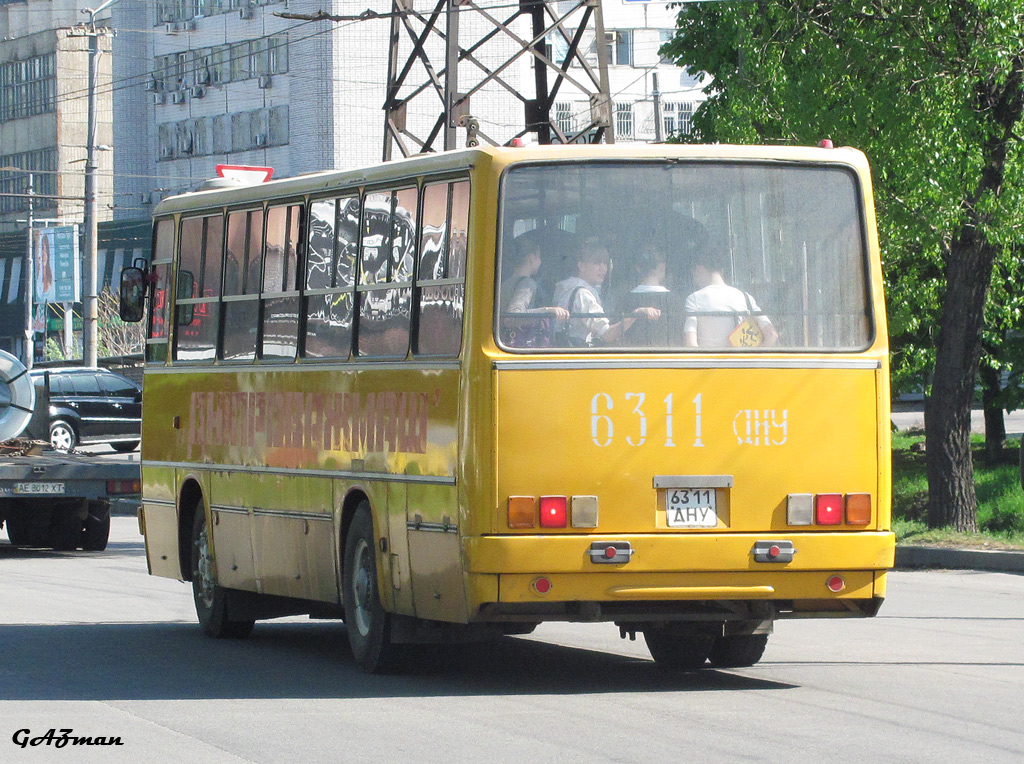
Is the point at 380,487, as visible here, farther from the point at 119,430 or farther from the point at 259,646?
the point at 119,430

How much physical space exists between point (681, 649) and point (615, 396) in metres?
2.15

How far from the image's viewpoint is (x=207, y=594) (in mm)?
14031

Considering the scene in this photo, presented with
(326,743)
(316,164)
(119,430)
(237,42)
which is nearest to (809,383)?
(326,743)

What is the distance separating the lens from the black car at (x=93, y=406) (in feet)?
138

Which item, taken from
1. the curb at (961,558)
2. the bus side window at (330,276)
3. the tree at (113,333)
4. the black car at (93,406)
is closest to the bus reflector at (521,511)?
the bus side window at (330,276)

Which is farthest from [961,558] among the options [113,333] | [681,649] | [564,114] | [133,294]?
[564,114]

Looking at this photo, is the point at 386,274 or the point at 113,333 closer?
the point at 386,274

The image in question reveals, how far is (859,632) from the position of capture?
548 inches

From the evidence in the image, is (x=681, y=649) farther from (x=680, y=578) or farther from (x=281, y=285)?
(x=281, y=285)

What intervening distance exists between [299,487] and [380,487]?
1213mm

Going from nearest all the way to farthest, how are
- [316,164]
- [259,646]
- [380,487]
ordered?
[380,487]
[259,646]
[316,164]

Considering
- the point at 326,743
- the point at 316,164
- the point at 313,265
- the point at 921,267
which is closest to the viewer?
the point at 326,743

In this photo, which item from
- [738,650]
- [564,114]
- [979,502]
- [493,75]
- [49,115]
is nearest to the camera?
[738,650]

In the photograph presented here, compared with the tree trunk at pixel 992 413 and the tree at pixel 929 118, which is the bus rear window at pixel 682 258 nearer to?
the tree at pixel 929 118
